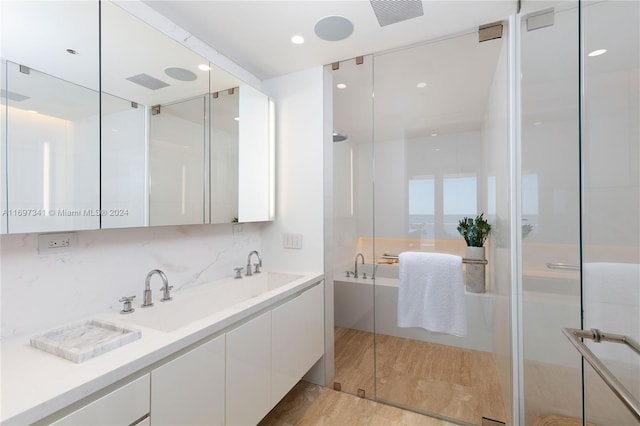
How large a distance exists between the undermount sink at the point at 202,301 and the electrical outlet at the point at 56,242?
402mm

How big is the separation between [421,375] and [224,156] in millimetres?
2108

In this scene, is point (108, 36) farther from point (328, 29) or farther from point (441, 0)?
point (441, 0)

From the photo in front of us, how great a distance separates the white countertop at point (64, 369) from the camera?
0.68 meters

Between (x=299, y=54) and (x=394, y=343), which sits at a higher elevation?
(x=299, y=54)

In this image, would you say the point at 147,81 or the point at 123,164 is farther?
the point at 147,81

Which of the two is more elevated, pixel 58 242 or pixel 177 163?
pixel 177 163

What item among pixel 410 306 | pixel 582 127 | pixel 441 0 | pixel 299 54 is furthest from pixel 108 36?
pixel 410 306

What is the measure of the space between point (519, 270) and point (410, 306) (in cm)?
75

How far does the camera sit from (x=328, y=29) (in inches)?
66.0

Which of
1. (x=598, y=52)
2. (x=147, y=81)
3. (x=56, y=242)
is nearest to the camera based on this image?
(x=598, y=52)

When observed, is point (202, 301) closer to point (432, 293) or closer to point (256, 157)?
point (256, 157)

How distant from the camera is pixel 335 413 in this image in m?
1.84

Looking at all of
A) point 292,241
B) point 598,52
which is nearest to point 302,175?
point 292,241

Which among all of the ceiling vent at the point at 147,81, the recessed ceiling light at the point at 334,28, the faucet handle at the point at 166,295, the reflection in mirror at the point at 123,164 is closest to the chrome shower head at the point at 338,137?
the recessed ceiling light at the point at 334,28
